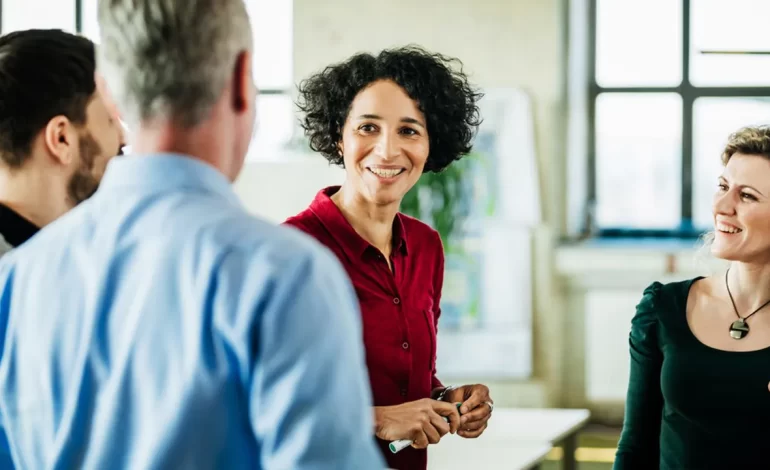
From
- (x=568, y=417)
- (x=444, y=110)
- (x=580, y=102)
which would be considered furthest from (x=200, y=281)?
(x=580, y=102)

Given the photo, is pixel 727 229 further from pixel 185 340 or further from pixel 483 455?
pixel 185 340

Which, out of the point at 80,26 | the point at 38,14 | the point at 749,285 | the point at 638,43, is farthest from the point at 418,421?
the point at 38,14

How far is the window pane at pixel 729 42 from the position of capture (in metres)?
6.19

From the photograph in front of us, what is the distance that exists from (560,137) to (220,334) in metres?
5.33

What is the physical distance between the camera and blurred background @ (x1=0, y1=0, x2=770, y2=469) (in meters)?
5.82

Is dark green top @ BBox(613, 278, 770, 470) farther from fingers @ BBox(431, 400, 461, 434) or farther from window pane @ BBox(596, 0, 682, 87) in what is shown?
window pane @ BBox(596, 0, 682, 87)

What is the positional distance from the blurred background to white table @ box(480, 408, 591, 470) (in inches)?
87.6

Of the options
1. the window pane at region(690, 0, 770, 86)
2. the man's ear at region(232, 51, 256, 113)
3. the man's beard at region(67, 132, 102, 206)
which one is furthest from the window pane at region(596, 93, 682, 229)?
the man's ear at region(232, 51, 256, 113)

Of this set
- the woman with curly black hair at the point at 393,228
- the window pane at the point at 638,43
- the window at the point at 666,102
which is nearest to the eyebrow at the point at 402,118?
the woman with curly black hair at the point at 393,228

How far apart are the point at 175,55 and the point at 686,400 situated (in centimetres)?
158

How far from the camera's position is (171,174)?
91cm

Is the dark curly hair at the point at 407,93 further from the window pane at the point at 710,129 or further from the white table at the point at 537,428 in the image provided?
the window pane at the point at 710,129

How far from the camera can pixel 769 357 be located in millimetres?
2156

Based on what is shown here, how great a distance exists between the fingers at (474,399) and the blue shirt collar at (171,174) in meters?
1.21
